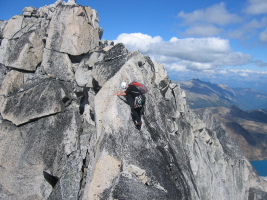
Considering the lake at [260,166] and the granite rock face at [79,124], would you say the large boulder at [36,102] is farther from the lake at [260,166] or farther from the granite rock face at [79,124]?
the lake at [260,166]

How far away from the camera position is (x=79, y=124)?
18656 millimetres

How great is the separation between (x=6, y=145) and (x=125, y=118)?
11478 millimetres

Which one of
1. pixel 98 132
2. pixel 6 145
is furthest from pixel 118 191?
pixel 6 145

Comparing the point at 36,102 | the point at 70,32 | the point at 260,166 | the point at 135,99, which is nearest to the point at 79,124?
the point at 36,102

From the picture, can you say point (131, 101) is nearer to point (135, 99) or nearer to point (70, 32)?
point (135, 99)

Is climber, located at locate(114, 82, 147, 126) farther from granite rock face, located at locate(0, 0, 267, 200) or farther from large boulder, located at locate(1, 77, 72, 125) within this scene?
large boulder, located at locate(1, 77, 72, 125)

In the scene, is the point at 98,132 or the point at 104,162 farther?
the point at 98,132

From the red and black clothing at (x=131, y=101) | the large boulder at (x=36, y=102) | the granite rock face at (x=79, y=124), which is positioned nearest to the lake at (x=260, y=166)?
the granite rock face at (x=79, y=124)

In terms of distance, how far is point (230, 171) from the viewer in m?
43.6

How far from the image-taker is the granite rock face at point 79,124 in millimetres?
13148

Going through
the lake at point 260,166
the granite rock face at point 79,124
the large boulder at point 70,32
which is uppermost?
the large boulder at point 70,32

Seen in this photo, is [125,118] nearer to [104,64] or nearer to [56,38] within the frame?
[104,64]

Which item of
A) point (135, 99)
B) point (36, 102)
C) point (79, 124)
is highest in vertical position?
point (135, 99)

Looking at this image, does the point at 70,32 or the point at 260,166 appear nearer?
the point at 70,32
